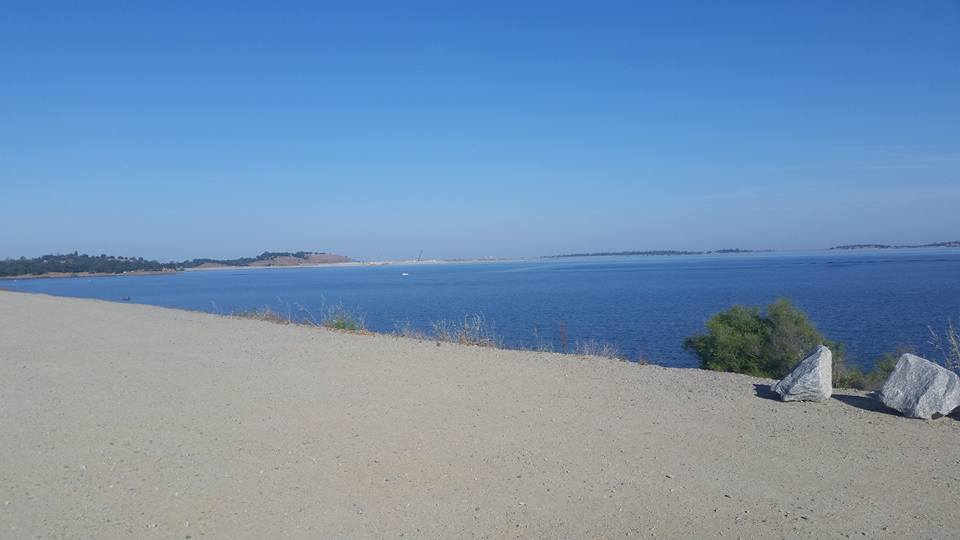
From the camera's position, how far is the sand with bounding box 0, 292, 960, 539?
5305 mm

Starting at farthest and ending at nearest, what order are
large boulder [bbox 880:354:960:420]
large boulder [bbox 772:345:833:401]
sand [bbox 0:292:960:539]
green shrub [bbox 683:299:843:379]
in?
green shrub [bbox 683:299:843:379]
large boulder [bbox 772:345:833:401]
large boulder [bbox 880:354:960:420]
sand [bbox 0:292:960:539]

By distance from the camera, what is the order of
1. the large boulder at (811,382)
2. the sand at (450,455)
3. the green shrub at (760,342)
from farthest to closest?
the green shrub at (760,342)
the large boulder at (811,382)
the sand at (450,455)

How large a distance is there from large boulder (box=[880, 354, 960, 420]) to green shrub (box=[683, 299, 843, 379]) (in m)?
9.45

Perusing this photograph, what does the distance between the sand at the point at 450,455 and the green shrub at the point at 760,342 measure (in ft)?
26.2

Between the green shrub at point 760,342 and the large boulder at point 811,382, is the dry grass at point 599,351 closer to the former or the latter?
the green shrub at point 760,342

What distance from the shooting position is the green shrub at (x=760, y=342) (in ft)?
60.0

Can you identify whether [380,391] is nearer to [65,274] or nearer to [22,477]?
[22,477]

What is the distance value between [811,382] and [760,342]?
10.8 m

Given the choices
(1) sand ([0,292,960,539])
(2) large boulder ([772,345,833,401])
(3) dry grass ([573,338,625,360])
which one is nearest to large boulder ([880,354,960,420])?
(1) sand ([0,292,960,539])

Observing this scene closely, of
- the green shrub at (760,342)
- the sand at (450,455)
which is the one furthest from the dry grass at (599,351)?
the green shrub at (760,342)

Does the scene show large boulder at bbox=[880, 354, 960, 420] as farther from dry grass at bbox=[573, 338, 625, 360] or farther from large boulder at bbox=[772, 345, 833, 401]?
dry grass at bbox=[573, 338, 625, 360]

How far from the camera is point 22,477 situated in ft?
20.2

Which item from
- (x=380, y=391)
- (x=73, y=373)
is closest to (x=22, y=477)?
(x=380, y=391)

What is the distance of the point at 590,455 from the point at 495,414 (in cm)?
186
